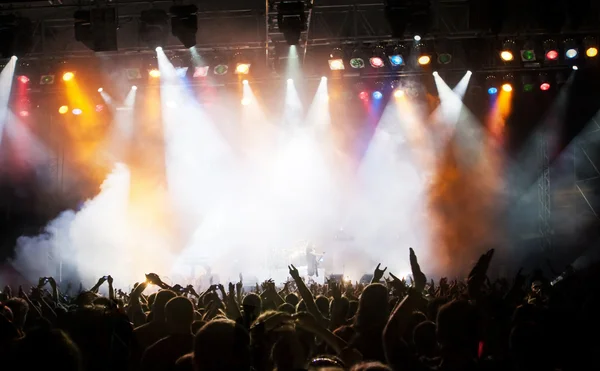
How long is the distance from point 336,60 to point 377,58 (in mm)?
932

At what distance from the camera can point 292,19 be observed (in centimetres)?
1015

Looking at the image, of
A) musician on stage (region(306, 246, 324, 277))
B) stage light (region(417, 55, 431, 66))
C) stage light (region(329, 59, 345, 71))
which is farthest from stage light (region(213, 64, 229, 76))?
musician on stage (region(306, 246, 324, 277))

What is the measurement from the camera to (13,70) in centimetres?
1338

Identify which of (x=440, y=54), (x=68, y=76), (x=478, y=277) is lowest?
(x=478, y=277)

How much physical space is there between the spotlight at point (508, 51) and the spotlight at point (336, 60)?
138 inches

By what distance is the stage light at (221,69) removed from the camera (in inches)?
503

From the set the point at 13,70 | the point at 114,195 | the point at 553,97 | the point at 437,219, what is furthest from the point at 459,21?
the point at 114,195

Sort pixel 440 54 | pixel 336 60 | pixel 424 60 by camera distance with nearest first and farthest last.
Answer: pixel 424 60 → pixel 440 54 → pixel 336 60

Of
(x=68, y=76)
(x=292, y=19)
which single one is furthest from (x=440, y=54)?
(x=68, y=76)

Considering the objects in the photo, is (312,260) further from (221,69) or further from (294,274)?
(294,274)

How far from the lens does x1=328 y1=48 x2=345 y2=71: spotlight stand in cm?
1252

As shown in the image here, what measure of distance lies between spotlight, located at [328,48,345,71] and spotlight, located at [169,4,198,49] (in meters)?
3.52

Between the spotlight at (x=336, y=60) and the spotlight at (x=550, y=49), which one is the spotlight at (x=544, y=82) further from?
the spotlight at (x=336, y=60)

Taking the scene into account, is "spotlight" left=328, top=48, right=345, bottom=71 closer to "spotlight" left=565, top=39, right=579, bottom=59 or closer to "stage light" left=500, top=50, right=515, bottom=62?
"stage light" left=500, top=50, right=515, bottom=62
